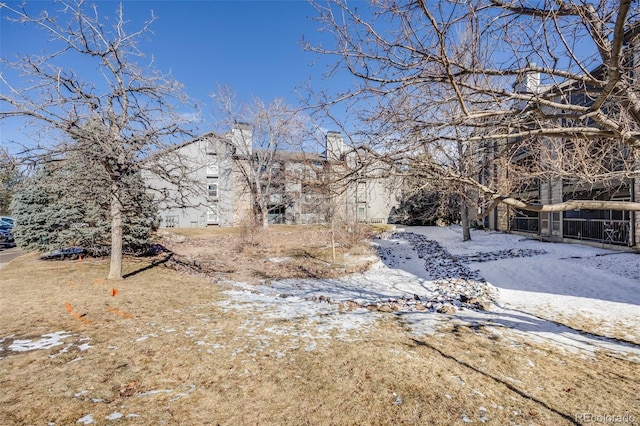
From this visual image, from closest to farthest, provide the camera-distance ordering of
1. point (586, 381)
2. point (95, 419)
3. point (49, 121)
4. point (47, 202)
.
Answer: point (95, 419) < point (586, 381) < point (49, 121) < point (47, 202)

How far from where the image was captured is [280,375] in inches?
131

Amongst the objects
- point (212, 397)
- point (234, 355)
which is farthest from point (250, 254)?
point (212, 397)

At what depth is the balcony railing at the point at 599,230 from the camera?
490 inches

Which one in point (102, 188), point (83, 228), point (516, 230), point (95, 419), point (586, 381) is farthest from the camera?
point (516, 230)

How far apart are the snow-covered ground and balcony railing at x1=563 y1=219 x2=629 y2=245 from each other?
1067 millimetres

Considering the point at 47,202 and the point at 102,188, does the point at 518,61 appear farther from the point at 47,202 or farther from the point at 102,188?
the point at 47,202

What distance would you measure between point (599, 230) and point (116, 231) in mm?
18994

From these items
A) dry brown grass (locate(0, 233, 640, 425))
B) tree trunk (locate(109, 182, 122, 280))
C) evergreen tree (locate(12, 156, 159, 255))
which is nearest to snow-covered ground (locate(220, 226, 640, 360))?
dry brown grass (locate(0, 233, 640, 425))

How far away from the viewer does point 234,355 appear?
381 cm

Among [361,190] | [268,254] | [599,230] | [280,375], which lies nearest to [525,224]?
[599,230]

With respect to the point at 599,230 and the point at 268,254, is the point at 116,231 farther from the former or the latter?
the point at 599,230

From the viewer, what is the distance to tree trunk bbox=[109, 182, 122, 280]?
7.24 metres

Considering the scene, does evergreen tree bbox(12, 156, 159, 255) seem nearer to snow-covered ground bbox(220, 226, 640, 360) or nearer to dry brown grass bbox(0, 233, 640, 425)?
dry brown grass bbox(0, 233, 640, 425)

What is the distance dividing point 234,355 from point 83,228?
32.1 ft
